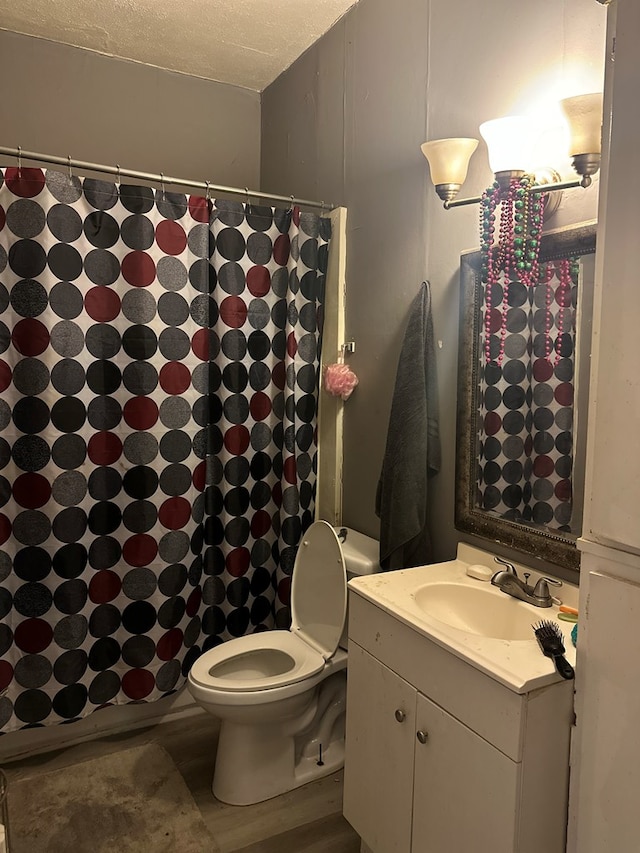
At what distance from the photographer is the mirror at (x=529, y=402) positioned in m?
1.48

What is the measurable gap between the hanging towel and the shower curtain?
56cm

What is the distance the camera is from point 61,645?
84.2 inches

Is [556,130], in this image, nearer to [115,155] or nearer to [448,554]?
[448,554]

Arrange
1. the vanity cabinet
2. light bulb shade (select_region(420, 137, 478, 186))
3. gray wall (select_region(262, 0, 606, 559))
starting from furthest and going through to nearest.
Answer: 1. light bulb shade (select_region(420, 137, 478, 186))
2. gray wall (select_region(262, 0, 606, 559))
3. the vanity cabinet

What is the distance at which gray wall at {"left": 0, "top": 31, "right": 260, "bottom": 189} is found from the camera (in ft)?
8.11

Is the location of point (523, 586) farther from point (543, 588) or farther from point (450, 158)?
point (450, 158)

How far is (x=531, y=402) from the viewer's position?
5.29 ft

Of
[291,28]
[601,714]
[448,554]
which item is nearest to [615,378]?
[601,714]

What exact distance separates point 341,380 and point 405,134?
2.82ft

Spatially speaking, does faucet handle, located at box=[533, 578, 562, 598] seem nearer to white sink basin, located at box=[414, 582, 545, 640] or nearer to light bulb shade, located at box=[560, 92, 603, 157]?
white sink basin, located at box=[414, 582, 545, 640]

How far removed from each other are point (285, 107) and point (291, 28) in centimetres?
36

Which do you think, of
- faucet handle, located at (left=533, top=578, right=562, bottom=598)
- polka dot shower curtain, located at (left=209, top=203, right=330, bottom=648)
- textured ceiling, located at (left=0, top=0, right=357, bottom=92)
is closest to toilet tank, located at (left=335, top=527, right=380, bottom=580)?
polka dot shower curtain, located at (left=209, top=203, right=330, bottom=648)

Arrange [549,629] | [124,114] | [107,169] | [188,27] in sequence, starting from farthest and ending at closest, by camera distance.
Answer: [124,114] < [188,27] < [107,169] < [549,629]

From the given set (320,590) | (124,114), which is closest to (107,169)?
(124,114)
